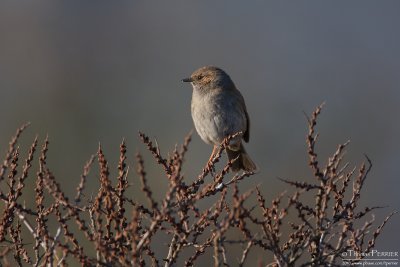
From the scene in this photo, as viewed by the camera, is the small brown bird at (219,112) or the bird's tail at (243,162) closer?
the small brown bird at (219,112)

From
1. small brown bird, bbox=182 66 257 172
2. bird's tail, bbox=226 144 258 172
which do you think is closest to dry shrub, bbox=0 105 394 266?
small brown bird, bbox=182 66 257 172

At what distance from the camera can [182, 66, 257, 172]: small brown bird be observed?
7.99m

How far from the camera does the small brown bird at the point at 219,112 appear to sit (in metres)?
7.99

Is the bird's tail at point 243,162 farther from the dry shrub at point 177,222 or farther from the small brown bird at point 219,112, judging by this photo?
the dry shrub at point 177,222

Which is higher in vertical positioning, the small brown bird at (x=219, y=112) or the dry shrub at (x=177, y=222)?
the small brown bird at (x=219, y=112)

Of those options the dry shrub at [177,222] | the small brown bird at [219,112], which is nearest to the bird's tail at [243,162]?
the small brown bird at [219,112]

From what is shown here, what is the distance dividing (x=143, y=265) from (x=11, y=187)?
2.61 ft

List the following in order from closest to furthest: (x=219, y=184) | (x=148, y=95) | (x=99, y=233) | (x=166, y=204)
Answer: (x=166, y=204), (x=99, y=233), (x=219, y=184), (x=148, y=95)

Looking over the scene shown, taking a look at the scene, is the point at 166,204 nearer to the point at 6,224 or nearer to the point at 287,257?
the point at 287,257

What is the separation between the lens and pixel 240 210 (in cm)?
358

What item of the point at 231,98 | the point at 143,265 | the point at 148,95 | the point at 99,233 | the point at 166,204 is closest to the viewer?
the point at 166,204

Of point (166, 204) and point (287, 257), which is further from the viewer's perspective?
point (287, 257)

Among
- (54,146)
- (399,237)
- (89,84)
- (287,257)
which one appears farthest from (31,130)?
(287,257)

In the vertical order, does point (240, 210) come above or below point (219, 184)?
below
